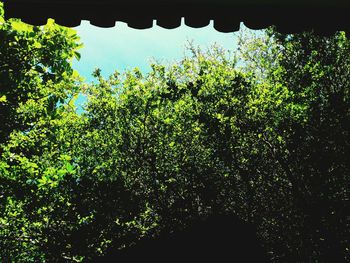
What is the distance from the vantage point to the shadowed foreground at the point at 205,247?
16.8ft

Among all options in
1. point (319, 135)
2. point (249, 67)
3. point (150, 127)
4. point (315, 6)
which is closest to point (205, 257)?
point (315, 6)

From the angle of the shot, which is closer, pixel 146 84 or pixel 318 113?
pixel 318 113

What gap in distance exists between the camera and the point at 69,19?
91.4 inches

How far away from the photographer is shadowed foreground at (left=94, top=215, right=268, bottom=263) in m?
5.13

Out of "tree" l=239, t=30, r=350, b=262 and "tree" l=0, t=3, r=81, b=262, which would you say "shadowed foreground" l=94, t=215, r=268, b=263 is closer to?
"tree" l=0, t=3, r=81, b=262

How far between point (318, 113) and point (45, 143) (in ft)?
50.1

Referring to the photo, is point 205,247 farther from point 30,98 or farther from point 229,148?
point 229,148

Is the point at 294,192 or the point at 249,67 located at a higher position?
the point at 249,67

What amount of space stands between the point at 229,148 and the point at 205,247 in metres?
15.0

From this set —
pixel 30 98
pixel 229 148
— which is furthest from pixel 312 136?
pixel 30 98

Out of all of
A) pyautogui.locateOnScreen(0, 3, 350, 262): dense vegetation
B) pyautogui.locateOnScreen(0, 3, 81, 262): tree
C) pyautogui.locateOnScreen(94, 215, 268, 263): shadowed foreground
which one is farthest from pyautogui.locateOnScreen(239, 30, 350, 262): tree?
pyautogui.locateOnScreen(94, 215, 268, 263): shadowed foreground

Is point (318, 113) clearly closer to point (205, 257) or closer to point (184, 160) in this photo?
point (184, 160)

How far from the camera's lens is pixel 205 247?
5.31 metres

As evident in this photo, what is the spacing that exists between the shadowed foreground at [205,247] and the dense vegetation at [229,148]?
9.25 metres
